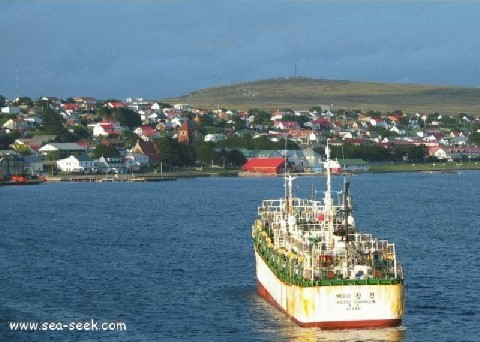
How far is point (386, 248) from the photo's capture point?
44500mm

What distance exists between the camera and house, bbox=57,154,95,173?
607 ft

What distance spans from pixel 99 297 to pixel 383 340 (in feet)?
48.7

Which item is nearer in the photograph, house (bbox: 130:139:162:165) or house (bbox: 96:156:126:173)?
house (bbox: 96:156:126:173)

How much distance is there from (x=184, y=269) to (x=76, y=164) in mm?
126689

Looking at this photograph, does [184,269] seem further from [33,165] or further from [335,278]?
[33,165]

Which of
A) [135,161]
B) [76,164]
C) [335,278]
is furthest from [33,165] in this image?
[335,278]

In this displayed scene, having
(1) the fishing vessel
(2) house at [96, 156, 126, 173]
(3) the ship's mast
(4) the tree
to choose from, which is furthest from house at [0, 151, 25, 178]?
(3) the ship's mast

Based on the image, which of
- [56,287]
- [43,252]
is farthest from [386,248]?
[43,252]

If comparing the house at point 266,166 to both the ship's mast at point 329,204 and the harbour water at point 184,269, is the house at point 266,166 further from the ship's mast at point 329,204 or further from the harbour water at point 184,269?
the ship's mast at point 329,204

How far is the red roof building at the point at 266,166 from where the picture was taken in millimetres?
193750

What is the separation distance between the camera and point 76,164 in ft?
608

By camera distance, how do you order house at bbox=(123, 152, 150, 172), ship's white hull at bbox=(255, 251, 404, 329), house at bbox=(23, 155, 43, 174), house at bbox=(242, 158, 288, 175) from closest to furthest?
ship's white hull at bbox=(255, 251, 404, 329), house at bbox=(23, 155, 43, 174), house at bbox=(123, 152, 150, 172), house at bbox=(242, 158, 288, 175)

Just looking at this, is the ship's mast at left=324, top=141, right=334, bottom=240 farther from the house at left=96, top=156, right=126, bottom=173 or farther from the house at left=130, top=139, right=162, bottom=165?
the house at left=130, top=139, right=162, bottom=165

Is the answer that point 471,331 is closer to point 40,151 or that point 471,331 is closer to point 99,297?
point 99,297
